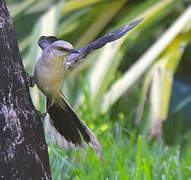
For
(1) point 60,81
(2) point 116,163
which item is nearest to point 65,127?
(1) point 60,81

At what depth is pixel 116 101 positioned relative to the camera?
4.52 m

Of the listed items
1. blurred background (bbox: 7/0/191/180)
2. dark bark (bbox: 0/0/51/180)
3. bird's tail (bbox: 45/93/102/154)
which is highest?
dark bark (bbox: 0/0/51/180)

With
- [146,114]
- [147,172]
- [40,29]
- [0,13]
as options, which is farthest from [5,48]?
[146,114]

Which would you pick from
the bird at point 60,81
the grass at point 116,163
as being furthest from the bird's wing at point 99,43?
the grass at point 116,163

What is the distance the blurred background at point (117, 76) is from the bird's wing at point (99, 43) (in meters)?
0.79

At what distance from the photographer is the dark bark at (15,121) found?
178 centimetres

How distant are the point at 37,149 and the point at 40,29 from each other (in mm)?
2376

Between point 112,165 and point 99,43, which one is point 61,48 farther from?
point 112,165

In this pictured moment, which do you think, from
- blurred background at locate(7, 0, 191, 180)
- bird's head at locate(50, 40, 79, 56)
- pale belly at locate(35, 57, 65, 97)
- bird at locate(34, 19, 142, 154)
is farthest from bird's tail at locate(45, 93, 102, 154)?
blurred background at locate(7, 0, 191, 180)

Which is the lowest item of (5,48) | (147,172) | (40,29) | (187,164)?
(187,164)

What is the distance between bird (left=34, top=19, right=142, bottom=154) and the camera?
77.9 inches

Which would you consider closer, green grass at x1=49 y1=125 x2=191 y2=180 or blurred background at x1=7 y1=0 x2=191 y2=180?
green grass at x1=49 y1=125 x2=191 y2=180

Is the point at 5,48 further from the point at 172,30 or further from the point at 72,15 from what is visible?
the point at 72,15

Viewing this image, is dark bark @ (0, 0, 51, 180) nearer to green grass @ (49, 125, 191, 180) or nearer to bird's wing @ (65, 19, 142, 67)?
bird's wing @ (65, 19, 142, 67)
